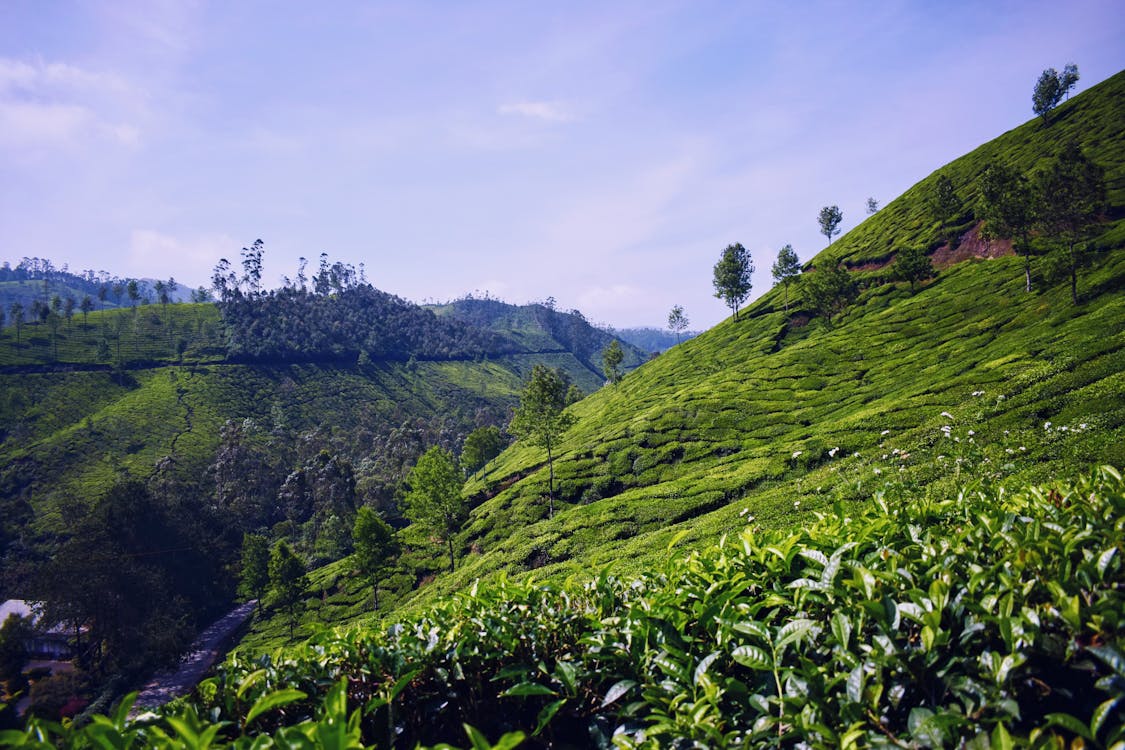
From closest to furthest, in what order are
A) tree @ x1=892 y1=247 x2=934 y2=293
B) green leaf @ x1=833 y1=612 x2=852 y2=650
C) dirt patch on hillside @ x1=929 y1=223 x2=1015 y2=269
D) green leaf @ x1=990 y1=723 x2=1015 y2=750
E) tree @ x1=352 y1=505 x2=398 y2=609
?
green leaf @ x1=990 y1=723 x2=1015 y2=750 → green leaf @ x1=833 y1=612 x2=852 y2=650 → tree @ x1=352 y1=505 x2=398 y2=609 → dirt patch on hillside @ x1=929 y1=223 x2=1015 y2=269 → tree @ x1=892 y1=247 x2=934 y2=293

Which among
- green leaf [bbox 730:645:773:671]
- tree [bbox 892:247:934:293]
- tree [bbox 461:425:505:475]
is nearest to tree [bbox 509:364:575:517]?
green leaf [bbox 730:645:773:671]

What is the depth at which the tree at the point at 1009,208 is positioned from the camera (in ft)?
132

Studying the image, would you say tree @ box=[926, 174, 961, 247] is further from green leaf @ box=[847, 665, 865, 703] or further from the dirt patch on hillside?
green leaf @ box=[847, 665, 865, 703]

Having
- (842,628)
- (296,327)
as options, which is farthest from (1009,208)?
(296,327)

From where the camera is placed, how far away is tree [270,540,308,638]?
48175mm

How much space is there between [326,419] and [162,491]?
207 ft

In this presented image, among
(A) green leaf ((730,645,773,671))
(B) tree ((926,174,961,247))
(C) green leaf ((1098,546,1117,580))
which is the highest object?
(B) tree ((926,174,961,247))

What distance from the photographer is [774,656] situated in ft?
9.35

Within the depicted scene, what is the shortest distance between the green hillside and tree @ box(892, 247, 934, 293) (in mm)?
1306

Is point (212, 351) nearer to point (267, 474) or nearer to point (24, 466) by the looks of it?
point (24, 466)

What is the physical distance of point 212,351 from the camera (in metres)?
139

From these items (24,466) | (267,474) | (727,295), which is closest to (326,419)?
(267,474)

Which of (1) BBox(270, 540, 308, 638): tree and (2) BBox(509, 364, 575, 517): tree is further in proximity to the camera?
(1) BBox(270, 540, 308, 638): tree

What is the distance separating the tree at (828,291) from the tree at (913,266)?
A: 5379mm
